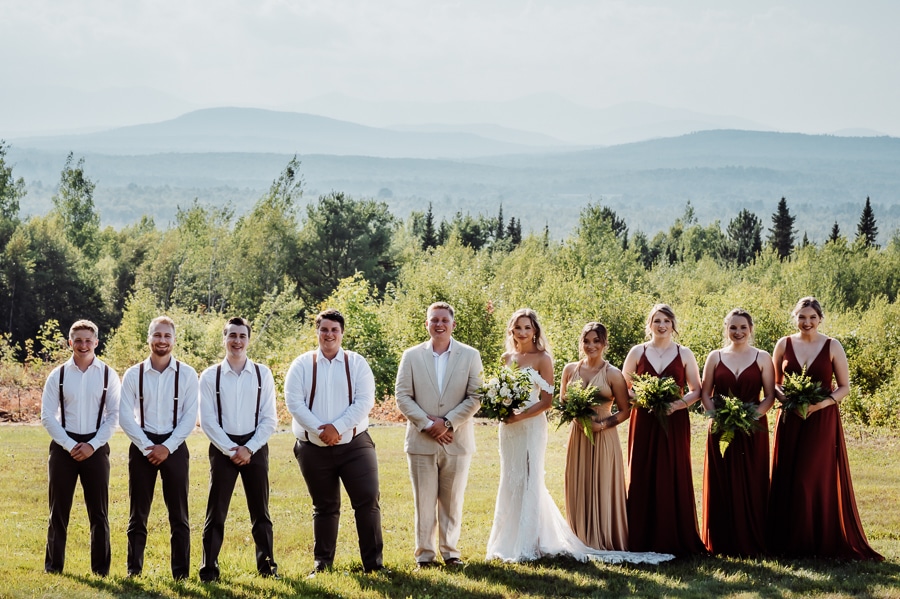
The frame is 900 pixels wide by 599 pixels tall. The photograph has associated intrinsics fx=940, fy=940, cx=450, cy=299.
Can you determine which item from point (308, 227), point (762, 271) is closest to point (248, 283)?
point (308, 227)

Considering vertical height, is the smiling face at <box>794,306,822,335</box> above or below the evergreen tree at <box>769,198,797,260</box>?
below

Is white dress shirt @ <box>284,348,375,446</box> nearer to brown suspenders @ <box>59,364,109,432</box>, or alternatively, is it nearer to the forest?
brown suspenders @ <box>59,364,109,432</box>

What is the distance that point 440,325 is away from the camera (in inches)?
362

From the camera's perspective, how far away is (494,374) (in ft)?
31.0

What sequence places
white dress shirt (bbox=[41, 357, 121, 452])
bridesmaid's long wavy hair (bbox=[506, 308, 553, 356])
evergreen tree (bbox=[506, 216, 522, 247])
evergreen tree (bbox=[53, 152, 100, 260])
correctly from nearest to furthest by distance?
white dress shirt (bbox=[41, 357, 121, 452]) < bridesmaid's long wavy hair (bbox=[506, 308, 553, 356]) < evergreen tree (bbox=[53, 152, 100, 260]) < evergreen tree (bbox=[506, 216, 522, 247])

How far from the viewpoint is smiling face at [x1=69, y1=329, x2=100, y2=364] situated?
8.45 m

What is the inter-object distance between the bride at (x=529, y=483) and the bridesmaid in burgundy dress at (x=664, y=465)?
307mm

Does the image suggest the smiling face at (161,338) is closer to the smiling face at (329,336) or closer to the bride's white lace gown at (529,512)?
the smiling face at (329,336)

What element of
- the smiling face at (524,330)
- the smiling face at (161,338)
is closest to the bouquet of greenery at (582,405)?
the smiling face at (524,330)

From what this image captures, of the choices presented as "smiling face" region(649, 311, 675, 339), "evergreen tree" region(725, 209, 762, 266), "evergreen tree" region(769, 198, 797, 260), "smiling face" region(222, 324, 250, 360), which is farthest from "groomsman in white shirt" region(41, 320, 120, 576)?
"evergreen tree" region(725, 209, 762, 266)

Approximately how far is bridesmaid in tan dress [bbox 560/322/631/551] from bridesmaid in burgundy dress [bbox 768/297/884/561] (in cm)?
161

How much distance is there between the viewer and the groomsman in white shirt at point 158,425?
→ 8.42 metres

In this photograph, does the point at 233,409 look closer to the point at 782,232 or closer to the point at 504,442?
the point at 504,442

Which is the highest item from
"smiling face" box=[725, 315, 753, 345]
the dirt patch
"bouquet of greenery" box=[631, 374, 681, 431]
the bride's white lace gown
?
"smiling face" box=[725, 315, 753, 345]
